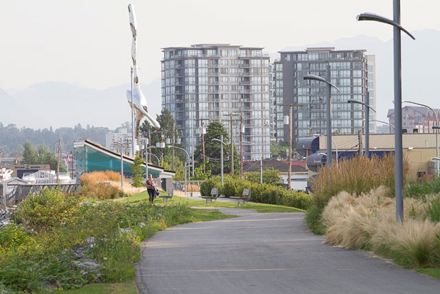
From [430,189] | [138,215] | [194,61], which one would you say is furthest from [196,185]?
[194,61]

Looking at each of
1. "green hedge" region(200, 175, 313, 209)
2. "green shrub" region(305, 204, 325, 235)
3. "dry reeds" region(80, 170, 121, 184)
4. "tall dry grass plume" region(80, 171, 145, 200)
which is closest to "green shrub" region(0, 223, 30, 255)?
"green shrub" region(305, 204, 325, 235)

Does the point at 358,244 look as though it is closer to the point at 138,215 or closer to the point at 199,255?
the point at 199,255

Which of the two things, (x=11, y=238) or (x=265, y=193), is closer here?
(x=11, y=238)

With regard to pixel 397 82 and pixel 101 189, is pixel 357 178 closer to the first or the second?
pixel 397 82

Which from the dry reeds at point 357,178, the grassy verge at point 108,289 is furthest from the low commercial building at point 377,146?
the grassy verge at point 108,289

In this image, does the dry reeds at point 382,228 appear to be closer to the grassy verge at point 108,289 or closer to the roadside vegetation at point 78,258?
the roadside vegetation at point 78,258

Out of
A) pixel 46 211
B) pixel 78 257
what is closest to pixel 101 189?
pixel 46 211

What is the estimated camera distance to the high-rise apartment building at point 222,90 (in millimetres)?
193250

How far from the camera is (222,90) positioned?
195 metres

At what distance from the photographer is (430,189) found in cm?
1742

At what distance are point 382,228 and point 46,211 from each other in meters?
14.4

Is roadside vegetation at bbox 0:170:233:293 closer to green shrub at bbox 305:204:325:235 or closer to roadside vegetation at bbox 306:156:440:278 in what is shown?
green shrub at bbox 305:204:325:235

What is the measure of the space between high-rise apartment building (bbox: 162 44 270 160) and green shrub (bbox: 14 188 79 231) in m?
167

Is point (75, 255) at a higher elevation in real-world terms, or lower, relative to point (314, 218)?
lower
